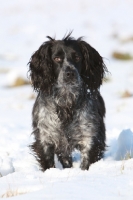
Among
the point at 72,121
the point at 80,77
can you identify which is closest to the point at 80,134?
the point at 72,121

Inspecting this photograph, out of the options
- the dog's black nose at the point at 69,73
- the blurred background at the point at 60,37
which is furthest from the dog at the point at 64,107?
the blurred background at the point at 60,37

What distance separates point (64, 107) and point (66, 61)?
A: 593 mm

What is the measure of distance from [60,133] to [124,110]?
4832mm

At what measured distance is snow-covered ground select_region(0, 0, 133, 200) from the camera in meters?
4.33

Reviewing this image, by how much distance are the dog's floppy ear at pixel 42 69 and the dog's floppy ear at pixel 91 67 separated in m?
0.44

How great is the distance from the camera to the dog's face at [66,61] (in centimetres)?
597

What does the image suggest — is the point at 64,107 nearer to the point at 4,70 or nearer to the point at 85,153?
the point at 85,153

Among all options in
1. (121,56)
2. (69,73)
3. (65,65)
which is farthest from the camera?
(121,56)

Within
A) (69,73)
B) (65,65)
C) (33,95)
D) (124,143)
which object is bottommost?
(124,143)

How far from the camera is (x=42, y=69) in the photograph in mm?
6367

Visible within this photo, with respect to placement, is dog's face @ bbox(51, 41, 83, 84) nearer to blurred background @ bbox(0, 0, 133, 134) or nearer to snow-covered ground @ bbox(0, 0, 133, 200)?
blurred background @ bbox(0, 0, 133, 134)

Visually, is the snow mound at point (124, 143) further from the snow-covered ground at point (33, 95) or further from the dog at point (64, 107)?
the dog at point (64, 107)

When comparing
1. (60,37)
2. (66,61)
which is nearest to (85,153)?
(66,61)

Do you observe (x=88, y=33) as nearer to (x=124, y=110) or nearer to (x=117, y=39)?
(x=117, y=39)
